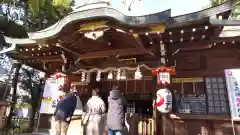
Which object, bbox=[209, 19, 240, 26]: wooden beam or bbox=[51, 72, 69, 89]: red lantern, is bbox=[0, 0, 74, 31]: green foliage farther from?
bbox=[209, 19, 240, 26]: wooden beam

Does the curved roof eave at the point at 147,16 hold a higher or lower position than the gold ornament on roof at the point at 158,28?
higher

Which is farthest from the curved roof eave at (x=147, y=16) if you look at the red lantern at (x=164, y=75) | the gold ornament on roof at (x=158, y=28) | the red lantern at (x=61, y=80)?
the red lantern at (x=61, y=80)

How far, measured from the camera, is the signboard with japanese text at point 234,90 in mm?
5609

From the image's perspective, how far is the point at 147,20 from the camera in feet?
17.4

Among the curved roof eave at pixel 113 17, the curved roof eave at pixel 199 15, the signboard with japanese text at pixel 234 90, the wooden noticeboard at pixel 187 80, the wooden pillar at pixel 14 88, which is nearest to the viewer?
the curved roof eave at pixel 199 15

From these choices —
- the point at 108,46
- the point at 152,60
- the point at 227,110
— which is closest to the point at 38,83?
the point at 108,46

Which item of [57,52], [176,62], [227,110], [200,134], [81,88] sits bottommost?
[200,134]

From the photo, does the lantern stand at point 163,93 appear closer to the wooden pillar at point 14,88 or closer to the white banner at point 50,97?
the white banner at point 50,97

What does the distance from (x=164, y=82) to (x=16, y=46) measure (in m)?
5.94

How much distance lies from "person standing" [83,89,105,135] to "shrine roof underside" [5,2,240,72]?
2.00m

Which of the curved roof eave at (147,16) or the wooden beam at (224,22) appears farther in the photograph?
the curved roof eave at (147,16)

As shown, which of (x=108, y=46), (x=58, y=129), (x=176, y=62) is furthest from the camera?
(x=108, y=46)

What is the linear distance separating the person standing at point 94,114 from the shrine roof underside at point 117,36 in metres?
2.00

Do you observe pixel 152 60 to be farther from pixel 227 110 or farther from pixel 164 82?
pixel 227 110
